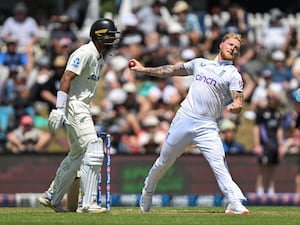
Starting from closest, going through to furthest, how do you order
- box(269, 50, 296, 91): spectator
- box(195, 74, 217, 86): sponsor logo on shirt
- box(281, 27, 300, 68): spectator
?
box(195, 74, 217, 86): sponsor logo on shirt
box(269, 50, 296, 91): spectator
box(281, 27, 300, 68): spectator

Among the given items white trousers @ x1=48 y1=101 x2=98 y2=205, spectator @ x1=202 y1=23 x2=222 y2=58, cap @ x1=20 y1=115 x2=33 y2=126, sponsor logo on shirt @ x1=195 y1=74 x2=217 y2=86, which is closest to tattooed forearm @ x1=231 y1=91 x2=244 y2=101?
sponsor logo on shirt @ x1=195 y1=74 x2=217 y2=86

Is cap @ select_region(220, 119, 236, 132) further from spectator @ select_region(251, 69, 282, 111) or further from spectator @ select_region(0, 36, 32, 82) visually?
spectator @ select_region(0, 36, 32, 82)

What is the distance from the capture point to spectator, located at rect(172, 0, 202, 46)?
84.9 ft

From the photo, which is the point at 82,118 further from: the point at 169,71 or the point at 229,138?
the point at 229,138

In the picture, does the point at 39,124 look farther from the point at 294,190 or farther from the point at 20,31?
the point at 294,190

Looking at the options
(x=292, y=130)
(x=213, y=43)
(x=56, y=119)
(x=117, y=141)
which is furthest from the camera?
(x=213, y=43)

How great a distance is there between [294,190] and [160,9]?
21.2 feet

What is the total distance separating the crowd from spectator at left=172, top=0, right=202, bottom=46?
0.02 meters

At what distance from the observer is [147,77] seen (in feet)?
79.5

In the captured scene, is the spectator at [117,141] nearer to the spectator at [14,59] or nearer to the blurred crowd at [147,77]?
the blurred crowd at [147,77]

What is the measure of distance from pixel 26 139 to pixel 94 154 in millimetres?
8392

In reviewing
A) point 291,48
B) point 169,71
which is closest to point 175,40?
point 291,48

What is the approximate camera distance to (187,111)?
14.1 m

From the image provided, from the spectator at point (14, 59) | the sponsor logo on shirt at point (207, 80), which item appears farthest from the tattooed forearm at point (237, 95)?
the spectator at point (14, 59)
